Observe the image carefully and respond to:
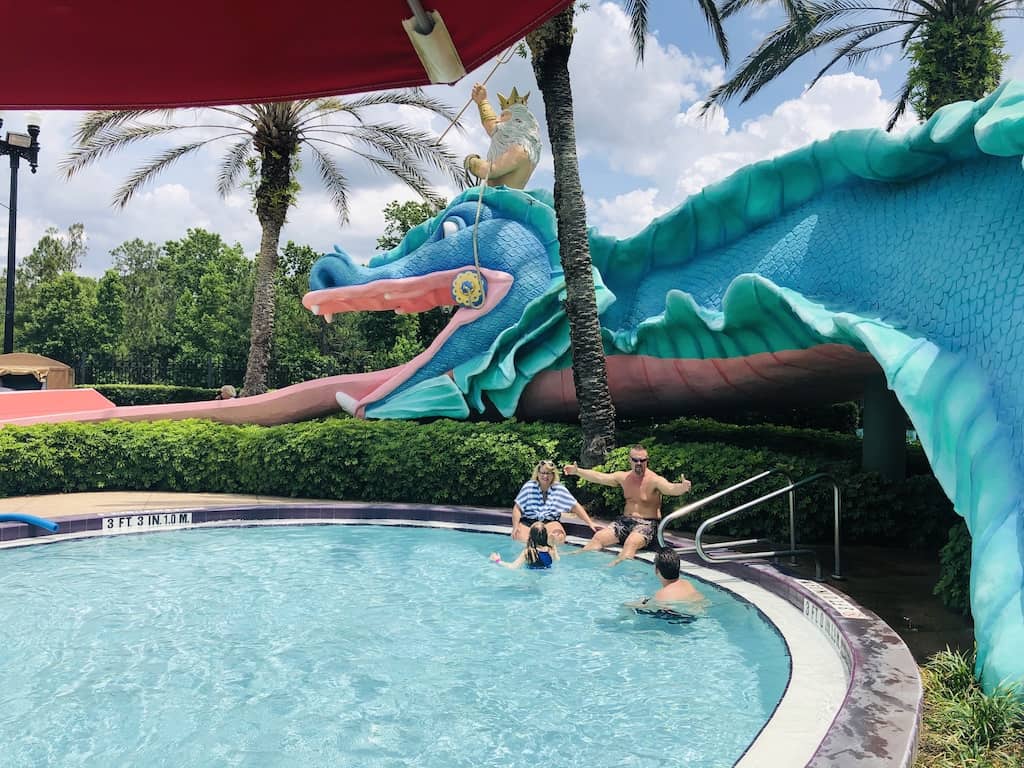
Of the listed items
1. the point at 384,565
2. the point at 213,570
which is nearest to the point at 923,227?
the point at 384,565

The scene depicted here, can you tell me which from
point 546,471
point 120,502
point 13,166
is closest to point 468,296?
point 546,471

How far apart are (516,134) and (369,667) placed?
9.10 m

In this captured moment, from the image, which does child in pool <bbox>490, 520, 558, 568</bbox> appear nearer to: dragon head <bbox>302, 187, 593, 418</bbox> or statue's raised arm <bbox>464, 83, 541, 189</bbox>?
dragon head <bbox>302, 187, 593, 418</bbox>

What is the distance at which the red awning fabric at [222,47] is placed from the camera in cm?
166

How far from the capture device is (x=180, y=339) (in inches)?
1439

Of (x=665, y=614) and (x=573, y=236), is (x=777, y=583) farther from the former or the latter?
(x=573, y=236)

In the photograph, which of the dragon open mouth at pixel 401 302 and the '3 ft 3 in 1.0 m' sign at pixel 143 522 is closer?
the '3 ft 3 in 1.0 m' sign at pixel 143 522

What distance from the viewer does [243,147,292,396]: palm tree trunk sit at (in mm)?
17094

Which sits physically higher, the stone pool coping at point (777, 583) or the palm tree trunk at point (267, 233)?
the palm tree trunk at point (267, 233)

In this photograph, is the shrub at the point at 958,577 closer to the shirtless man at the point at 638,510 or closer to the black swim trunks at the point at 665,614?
the black swim trunks at the point at 665,614

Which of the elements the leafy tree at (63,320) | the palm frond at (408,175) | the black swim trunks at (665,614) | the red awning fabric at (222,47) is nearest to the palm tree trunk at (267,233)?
the palm frond at (408,175)

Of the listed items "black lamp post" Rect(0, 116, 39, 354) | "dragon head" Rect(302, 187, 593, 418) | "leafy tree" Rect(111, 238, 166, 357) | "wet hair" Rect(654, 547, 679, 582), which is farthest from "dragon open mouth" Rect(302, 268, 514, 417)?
"leafy tree" Rect(111, 238, 166, 357)

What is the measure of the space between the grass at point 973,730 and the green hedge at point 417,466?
399cm

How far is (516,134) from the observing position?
1205cm
